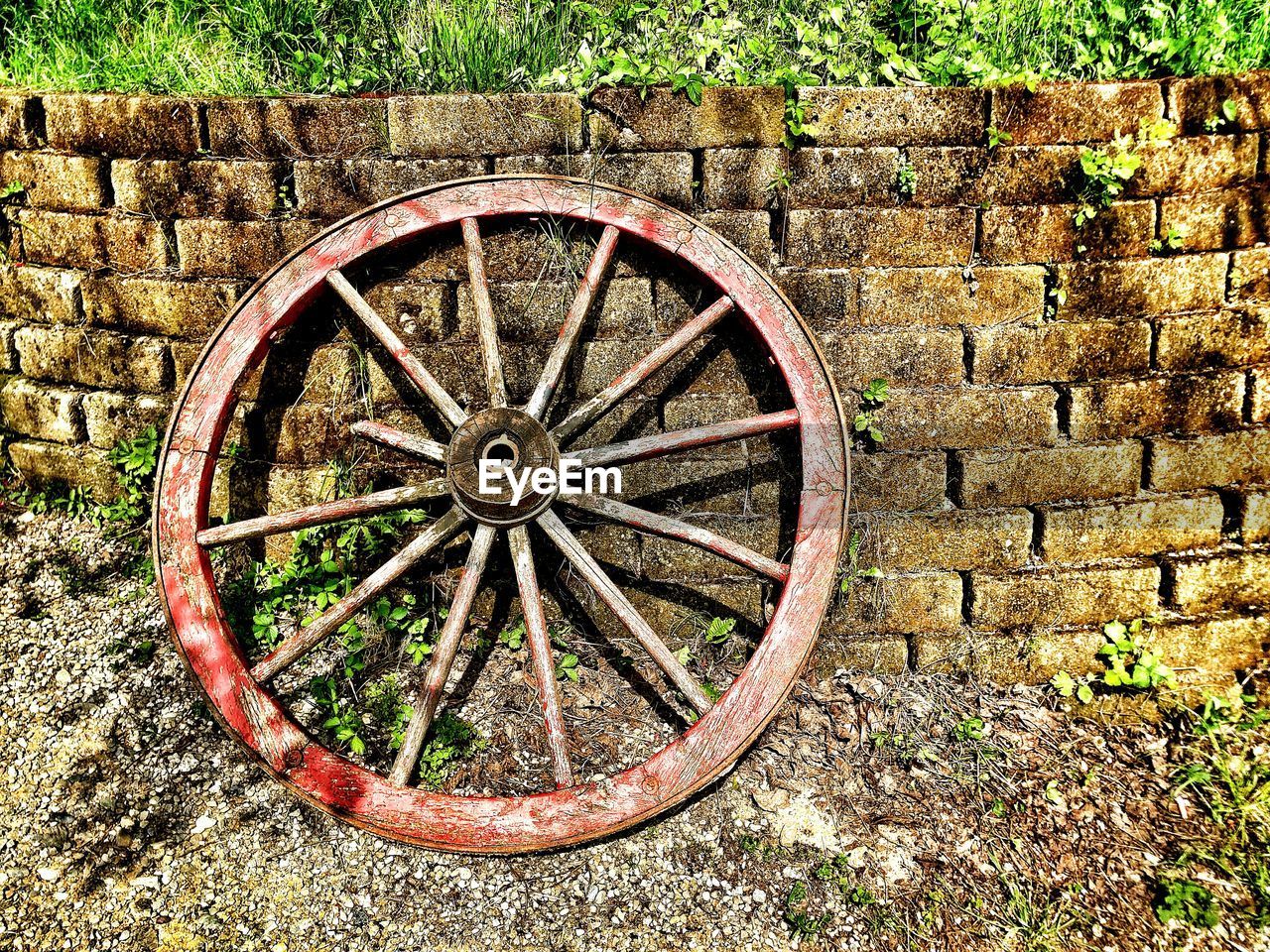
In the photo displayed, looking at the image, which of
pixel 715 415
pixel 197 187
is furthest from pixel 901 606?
pixel 197 187

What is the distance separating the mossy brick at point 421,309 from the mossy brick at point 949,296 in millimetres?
1102

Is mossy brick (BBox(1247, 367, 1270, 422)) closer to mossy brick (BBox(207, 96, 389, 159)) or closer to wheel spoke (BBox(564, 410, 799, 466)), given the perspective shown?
wheel spoke (BBox(564, 410, 799, 466))

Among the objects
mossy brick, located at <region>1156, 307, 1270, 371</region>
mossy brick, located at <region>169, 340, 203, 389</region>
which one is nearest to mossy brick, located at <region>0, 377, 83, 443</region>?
mossy brick, located at <region>169, 340, 203, 389</region>

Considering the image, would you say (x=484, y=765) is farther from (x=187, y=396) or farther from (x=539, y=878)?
(x=187, y=396)

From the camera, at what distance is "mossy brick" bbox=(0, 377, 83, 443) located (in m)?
2.62

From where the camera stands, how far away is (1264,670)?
2.52 metres

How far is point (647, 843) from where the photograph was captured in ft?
6.86

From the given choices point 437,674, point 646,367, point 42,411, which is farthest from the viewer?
point 42,411

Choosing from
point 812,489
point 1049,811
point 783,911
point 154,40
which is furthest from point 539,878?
point 154,40

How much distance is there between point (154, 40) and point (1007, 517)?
10.5 ft

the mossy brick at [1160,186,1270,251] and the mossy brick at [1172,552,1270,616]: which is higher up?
the mossy brick at [1160,186,1270,251]

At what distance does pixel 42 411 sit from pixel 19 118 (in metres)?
0.94

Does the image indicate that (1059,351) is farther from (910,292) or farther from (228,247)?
(228,247)

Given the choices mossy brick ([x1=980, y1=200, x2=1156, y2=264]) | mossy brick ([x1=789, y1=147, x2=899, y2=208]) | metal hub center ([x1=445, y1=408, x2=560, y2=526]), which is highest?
mossy brick ([x1=789, y1=147, x2=899, y2=208])
